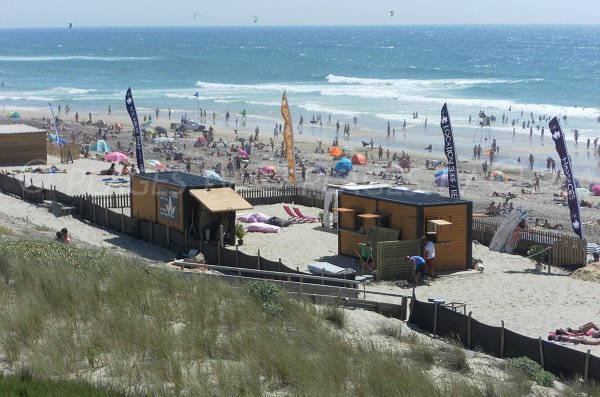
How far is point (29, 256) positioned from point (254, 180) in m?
21.3

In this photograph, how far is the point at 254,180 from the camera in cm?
3681

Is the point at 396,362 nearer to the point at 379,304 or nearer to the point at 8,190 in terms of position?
the point at 379,304

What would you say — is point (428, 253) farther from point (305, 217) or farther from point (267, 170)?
point (267, 170)

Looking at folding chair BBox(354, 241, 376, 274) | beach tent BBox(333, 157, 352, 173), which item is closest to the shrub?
folding chair BBox(354, 241, 376, 274)

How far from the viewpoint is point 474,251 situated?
2180 centimetres

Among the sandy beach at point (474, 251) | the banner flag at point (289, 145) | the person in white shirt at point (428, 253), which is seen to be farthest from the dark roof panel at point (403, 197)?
the banner flag at point (289, 145)

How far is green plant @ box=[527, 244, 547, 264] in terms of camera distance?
20766 mm

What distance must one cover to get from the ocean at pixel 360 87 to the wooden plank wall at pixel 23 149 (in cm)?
2050

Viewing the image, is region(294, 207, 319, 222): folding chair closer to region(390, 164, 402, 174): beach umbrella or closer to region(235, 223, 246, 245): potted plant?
region(235, 223, 246, 245): potted plant

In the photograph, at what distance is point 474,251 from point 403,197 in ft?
7.97

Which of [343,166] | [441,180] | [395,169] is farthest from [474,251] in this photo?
[395,169]

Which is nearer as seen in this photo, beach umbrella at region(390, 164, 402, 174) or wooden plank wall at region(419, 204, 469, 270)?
wooden plank wall at region(419, 204, 469, 270)

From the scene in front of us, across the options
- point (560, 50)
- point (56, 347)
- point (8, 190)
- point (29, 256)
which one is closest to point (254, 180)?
point (8, 190)

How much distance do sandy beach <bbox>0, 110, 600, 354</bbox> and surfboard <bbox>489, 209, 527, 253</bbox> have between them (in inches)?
9.4
